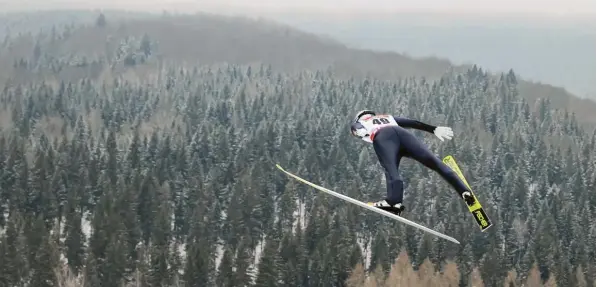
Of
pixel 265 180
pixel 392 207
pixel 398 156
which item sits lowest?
pixel 265 180

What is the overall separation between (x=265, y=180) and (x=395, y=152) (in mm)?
42213

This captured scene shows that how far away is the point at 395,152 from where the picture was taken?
33.5 feet

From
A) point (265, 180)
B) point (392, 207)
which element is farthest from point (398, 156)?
point (265, 180)

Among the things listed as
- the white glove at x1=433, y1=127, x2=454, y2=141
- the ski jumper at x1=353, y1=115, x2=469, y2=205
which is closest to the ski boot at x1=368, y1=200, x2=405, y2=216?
the ski jumper at x1=353, y1=115, x2=469, y2=205

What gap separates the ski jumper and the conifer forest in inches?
1179

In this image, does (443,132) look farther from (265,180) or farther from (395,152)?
(265,180)

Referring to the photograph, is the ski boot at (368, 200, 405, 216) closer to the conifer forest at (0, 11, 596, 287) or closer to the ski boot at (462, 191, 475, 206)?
the ski boot at (462, 191, 475, 206)

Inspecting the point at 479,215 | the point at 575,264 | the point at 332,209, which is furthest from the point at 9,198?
the point at 479,215

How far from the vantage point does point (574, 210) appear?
4966 centimetres

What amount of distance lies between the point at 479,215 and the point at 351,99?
5267 centimetres

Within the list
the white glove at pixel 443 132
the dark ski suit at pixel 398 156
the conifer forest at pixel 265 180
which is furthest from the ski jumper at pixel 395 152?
the conifer forest at pixel 265 180

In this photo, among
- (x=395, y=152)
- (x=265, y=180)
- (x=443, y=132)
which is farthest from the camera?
(x=265, y=180)

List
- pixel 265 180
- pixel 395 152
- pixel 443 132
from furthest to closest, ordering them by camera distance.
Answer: pixel 265 180
pixel 443 132
pixel 395 152

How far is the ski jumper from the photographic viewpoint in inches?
399
